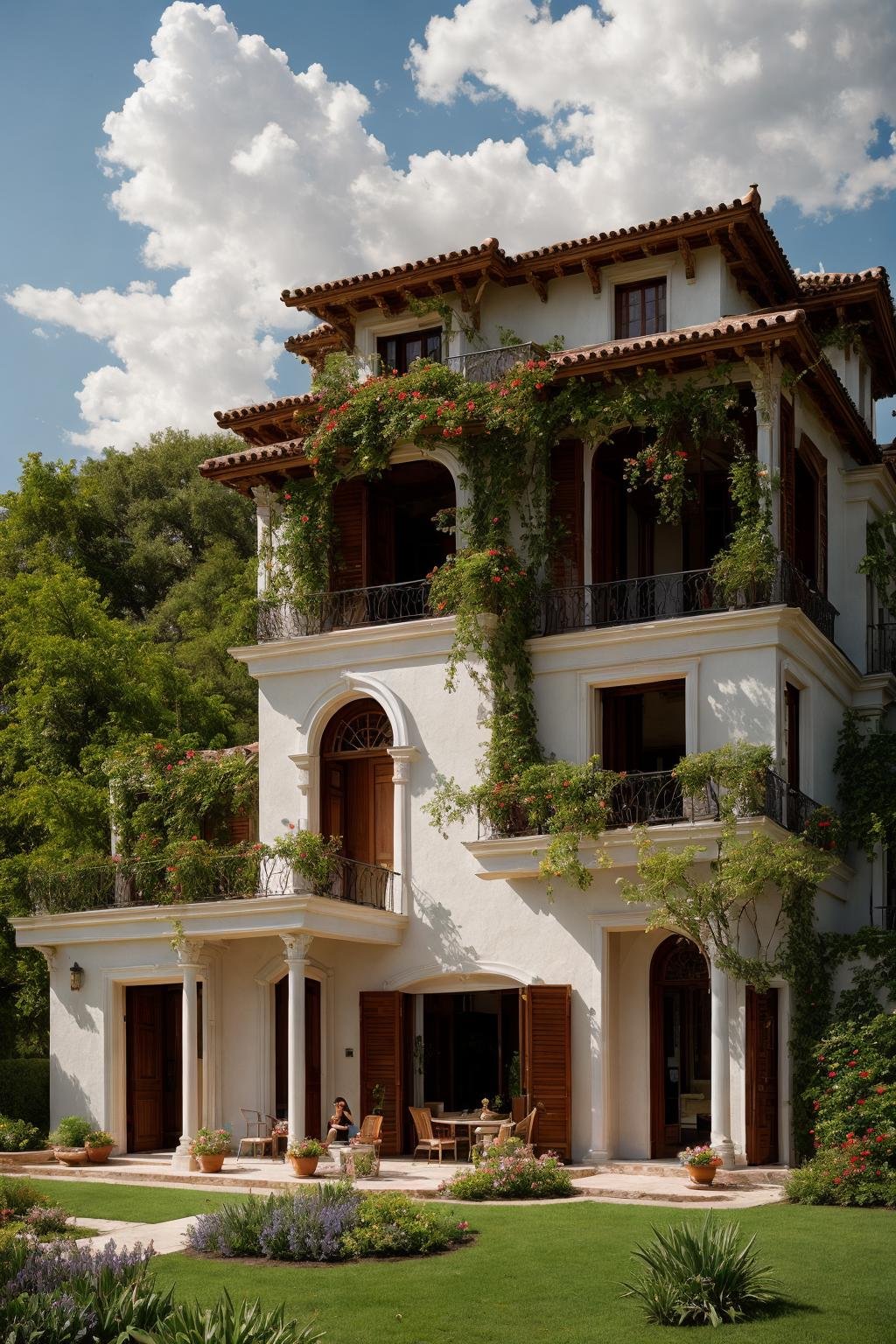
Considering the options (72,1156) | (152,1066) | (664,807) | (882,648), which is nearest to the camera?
(664,807)

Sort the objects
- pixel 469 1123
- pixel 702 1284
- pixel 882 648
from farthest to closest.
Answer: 1. pixel 882 648
2. pixel 469 1123
3. pixel 702 1284

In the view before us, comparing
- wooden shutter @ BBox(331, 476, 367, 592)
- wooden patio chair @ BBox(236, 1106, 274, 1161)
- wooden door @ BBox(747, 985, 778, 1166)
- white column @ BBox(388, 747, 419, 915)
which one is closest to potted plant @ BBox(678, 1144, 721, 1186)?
wooden door @ BBox(747, 985, 778, 1166)

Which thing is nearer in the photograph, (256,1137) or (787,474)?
(787,474)

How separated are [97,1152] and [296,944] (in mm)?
4671

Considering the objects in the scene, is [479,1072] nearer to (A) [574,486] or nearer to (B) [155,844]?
(B) [155,844]

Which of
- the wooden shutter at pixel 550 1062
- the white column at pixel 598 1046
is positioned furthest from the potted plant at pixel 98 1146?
the white column at pixel 598 1046

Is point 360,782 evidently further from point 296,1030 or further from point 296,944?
point 296,1030

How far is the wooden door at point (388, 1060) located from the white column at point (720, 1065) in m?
4.90

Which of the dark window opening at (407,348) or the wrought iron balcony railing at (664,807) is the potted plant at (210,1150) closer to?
the wrought iron balcony railing at (664,807)

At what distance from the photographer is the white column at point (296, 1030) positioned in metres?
22.0

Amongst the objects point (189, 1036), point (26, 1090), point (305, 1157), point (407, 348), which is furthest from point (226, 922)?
point (407, 348)

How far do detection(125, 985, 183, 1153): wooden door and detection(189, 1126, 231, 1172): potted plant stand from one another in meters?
3.67

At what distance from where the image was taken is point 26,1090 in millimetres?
28172

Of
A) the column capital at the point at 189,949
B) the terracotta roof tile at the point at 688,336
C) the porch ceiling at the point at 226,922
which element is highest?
the terracotta roof tile at the point at 688,336
